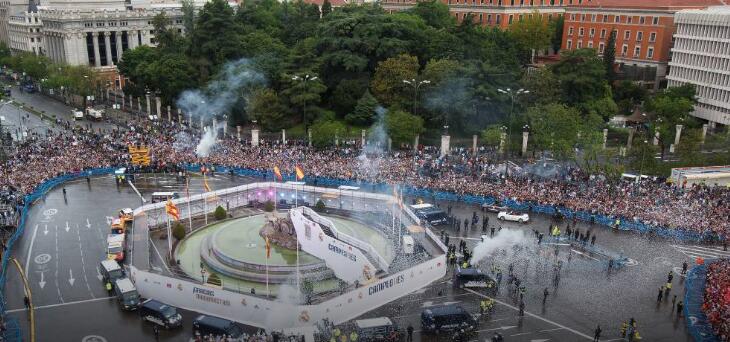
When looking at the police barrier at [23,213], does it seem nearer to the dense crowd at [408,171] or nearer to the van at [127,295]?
the dense crowd at [408,171]

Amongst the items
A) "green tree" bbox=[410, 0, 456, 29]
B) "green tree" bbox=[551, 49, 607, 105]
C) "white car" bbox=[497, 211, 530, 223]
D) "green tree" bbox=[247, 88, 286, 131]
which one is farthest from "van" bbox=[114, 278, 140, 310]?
"green tree" bbox=[410, 0, 456, 29]

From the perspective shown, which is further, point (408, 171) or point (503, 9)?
point (503, 9)

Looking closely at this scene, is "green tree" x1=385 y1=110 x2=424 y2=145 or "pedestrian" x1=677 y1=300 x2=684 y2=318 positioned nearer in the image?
"pedestrian" x1=677 y1=300 x2=684 y2=318

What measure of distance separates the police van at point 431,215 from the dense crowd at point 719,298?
15158 millimetres

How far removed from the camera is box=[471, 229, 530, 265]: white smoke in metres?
33.8

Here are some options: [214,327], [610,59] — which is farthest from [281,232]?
[610,59]

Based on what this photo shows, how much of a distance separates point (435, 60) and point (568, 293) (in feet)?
123

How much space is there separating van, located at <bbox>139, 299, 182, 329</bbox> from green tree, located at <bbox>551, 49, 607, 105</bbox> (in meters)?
48.3

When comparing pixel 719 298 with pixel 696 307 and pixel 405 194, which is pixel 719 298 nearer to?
pixel 696 307

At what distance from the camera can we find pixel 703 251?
35438mm

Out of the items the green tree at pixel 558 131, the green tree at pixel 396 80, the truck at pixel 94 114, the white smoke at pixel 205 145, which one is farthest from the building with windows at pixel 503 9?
the truck at pixel 94 114

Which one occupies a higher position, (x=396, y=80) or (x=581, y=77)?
(x=581, y=77)

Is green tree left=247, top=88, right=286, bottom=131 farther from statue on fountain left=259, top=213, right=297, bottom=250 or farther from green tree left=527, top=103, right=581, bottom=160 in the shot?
statue on fountain left=259, top=213, right=297, bottom=250

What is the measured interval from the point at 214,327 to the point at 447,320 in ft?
32.8
